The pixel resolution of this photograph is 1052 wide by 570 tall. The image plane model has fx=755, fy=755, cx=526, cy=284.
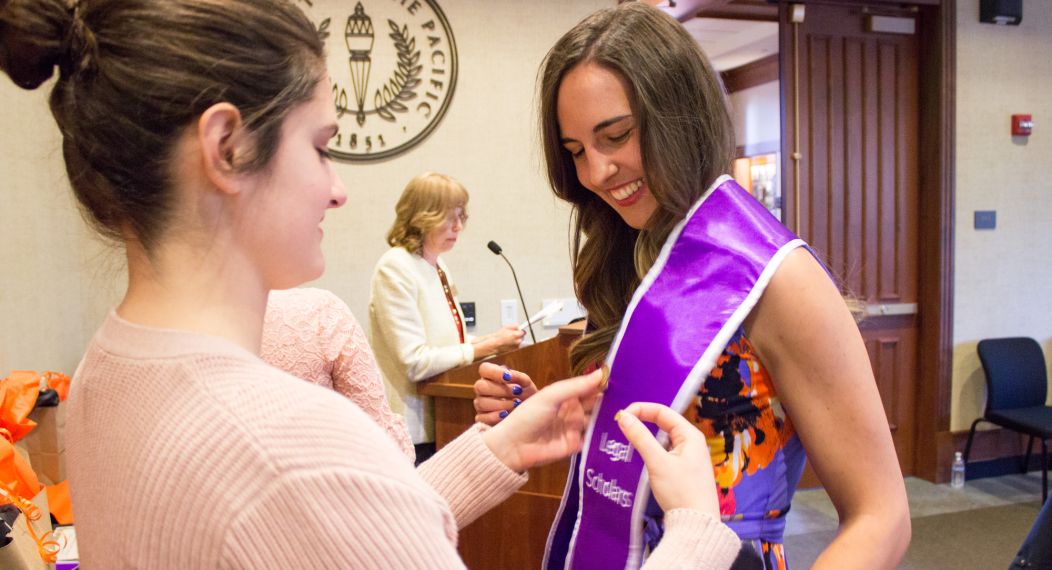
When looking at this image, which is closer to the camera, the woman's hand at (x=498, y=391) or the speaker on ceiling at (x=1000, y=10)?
the woman's hand at (x=498, y=391)

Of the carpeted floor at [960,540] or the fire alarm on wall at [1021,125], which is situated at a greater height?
the fire alarm on wall at [1021,125]

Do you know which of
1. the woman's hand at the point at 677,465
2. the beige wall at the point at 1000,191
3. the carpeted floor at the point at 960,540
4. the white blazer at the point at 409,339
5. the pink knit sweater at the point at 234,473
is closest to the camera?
the pink knit sweater at the point at 234,473

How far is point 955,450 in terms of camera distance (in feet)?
14.2

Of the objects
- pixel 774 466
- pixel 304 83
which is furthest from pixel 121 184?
pixel 774 466

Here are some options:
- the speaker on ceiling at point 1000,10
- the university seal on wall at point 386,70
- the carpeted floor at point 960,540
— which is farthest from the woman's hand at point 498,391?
the speaker on ceiling at point 1000,10

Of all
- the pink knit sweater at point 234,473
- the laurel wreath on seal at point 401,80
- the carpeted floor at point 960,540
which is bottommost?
the carpeted floor at point 960,540

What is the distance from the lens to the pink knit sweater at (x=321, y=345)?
1538mm

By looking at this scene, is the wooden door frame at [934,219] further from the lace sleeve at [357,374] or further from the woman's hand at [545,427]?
the woman's hand at [545,427]

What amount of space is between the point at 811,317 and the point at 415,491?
648mm

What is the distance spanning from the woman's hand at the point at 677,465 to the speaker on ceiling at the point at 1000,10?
14.2 ft

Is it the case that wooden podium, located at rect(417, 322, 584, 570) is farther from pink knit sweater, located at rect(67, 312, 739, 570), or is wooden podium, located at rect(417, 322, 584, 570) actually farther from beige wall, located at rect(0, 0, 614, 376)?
pink knit sweater, located at rect(67, 312, 739, 570)

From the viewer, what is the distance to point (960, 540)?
11.6 ft

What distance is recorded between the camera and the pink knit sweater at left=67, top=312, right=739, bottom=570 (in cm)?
54

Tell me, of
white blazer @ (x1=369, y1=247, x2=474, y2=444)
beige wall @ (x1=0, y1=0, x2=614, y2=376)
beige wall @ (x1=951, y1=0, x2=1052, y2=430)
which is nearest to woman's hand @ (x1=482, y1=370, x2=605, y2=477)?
white blazer @ (x1=369, y1=247, x2=474, y2=444)
